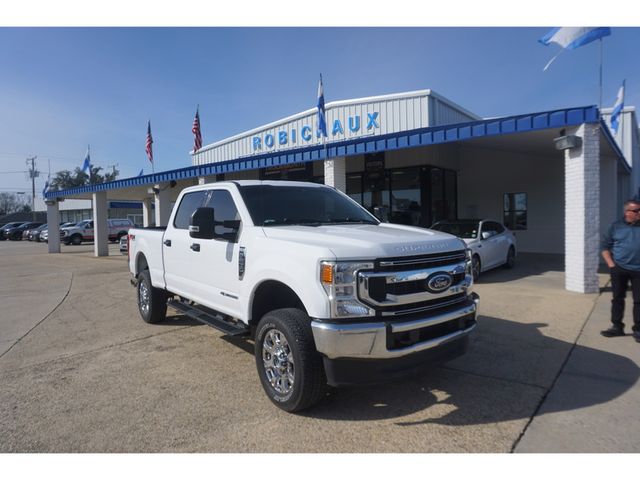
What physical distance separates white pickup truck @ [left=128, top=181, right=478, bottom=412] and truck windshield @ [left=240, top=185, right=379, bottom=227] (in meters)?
0.02

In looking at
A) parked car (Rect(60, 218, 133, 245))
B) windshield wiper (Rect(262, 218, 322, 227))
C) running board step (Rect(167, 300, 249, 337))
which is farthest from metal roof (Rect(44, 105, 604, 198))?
parked car (Rect(60, 218, 133, 245))

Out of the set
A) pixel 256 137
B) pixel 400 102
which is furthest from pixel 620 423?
pixel 256 137

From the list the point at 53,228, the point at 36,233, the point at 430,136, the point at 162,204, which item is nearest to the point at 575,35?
the point at 430,136

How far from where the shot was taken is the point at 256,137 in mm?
21766

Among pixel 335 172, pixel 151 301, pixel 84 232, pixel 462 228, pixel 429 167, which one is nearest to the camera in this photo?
pixel 151 301

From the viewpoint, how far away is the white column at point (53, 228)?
24.7 metres

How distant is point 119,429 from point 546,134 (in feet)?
35.8

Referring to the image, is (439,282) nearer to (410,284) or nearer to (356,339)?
(410,284)

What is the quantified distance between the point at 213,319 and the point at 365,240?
2.28 meters

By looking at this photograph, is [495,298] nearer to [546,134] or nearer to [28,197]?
[546,134]

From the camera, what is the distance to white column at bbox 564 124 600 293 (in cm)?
830

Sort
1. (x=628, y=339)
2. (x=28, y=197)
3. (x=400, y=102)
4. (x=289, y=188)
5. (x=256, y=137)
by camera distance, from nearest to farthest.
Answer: (x=289, y=188) < (x=628, y=339) < (x=400, y=102) < (x=256, y=137) < (x=28, y=197)

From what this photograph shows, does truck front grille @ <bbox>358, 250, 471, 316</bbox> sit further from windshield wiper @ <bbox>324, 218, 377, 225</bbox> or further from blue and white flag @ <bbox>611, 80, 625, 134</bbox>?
blue and white flag @ <bbox>611, 80, 625, 134</bbox>

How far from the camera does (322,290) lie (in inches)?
125
